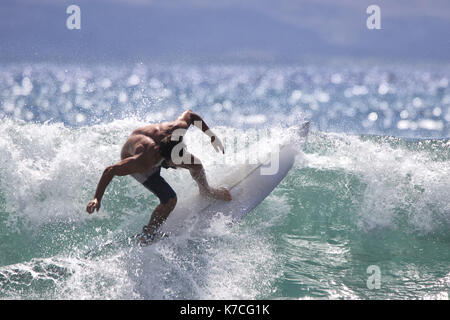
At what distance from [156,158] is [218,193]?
1048 mm

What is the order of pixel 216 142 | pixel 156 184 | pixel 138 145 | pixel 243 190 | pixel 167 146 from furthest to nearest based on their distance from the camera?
Result: 1. pixel 243 190
2. pixel 216 142
3. pixel 156 184
4. pixel 167 146
5. pixel 138 145

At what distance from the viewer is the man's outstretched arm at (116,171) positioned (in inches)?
154

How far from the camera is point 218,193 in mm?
5066

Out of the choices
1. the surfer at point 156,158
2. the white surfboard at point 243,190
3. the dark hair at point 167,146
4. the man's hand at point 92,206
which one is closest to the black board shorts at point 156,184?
the surfer at point 156,158

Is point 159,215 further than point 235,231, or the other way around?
point 235,231

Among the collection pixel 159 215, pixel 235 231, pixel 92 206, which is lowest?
pixel 235 231

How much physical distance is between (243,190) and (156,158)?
140 cm

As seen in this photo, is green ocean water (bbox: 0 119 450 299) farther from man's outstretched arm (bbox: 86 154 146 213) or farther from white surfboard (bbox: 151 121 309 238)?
man's outstretched arm (bbox: 86 154 146 213)

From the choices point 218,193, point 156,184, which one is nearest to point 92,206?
point 156,184

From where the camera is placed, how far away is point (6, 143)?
6.01m

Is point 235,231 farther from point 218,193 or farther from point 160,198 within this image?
point 160,198

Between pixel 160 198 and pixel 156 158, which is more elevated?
pixel 156 158

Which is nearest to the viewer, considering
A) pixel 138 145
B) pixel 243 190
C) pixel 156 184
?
pixel 138 145

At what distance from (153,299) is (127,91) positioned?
59.6 ft
